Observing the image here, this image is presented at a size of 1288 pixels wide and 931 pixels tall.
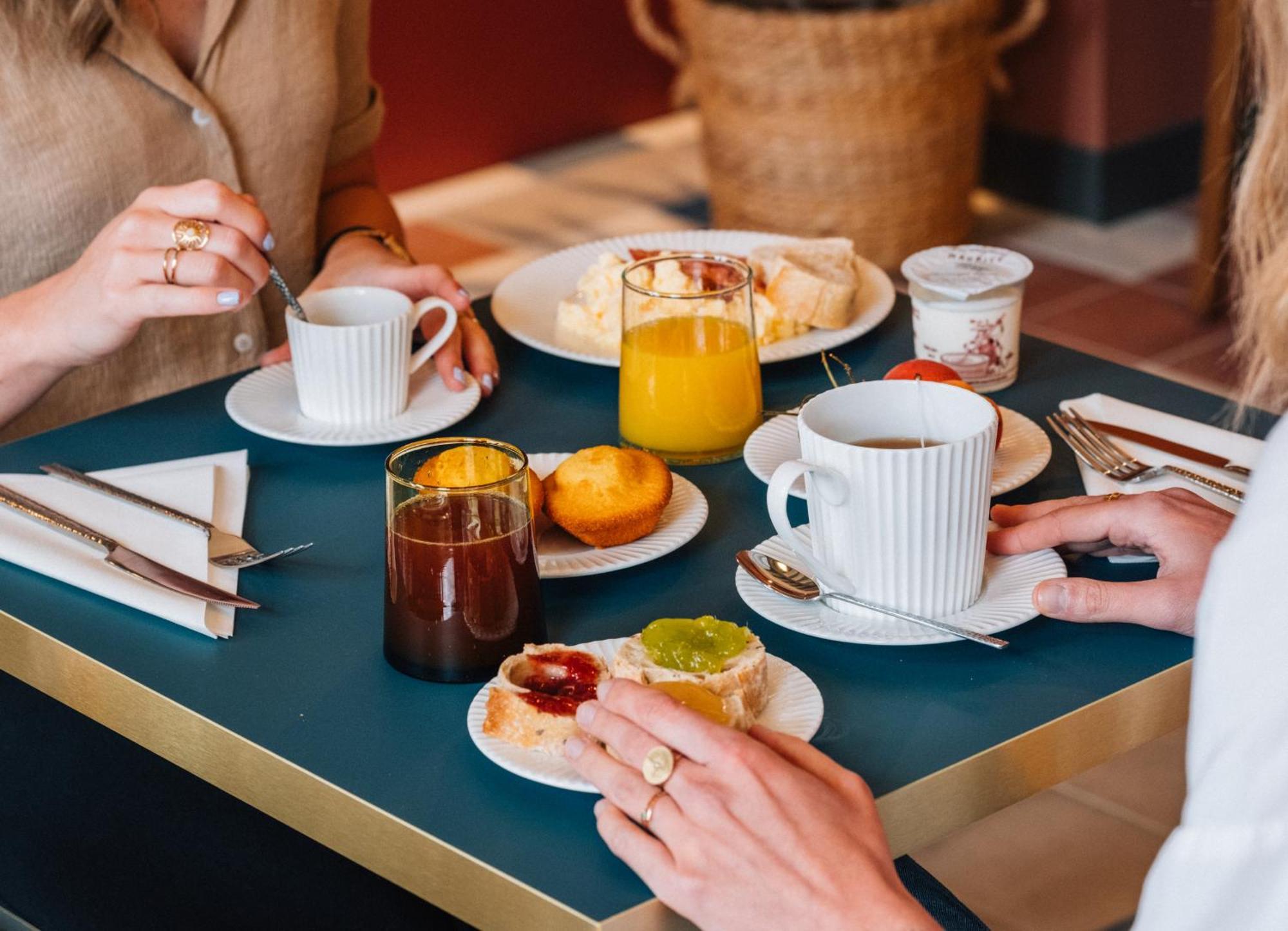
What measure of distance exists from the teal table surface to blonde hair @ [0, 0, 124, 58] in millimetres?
405

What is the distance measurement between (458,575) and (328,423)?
0.42 metres

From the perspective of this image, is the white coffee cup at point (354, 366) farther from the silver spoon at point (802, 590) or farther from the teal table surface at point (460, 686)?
the silver spoon at point (802, 590)

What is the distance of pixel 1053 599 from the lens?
3.11 feet

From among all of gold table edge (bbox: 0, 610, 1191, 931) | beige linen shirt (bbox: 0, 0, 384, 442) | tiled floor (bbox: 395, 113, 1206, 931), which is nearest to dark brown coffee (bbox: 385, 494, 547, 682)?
gold table edge (bbox: 0, 610, 1191, 931)

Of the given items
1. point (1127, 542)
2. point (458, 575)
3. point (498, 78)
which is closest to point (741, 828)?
point (458, 575)

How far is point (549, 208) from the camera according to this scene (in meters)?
4.49

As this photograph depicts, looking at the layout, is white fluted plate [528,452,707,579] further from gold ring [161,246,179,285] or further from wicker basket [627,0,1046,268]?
wicker basket [627,0,1046,268]

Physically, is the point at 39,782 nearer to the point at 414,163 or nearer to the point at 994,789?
the point at 994,789

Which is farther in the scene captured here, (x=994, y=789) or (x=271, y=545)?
(x=271, y=545)

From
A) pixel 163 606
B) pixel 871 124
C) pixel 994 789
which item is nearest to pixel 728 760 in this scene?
pixel 994 789

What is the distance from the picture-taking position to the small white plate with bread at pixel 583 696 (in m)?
0.83

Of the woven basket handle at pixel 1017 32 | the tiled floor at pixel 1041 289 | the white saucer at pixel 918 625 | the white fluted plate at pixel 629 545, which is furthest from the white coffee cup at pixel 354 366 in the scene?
the woven basket handle at pixel 1017 32

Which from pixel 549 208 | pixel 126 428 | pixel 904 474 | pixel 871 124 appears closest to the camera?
pixel 904 474

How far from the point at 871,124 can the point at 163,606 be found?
2.87 meters
